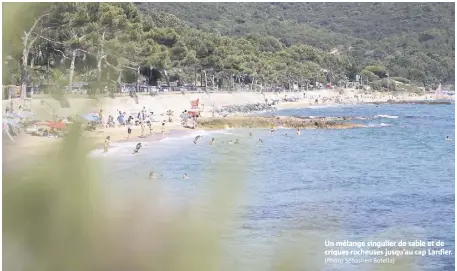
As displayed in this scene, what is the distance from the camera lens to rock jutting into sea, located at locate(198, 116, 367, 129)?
787 inches

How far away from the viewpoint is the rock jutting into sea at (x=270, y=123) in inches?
787

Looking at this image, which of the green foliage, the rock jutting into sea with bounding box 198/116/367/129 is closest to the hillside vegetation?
the green foliage

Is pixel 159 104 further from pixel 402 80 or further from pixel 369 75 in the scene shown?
pixel 402 80

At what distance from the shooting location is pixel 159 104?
20.8m

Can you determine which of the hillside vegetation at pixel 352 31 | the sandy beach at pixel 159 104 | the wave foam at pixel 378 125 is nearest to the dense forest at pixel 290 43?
the hillside vegetation at pixel 352 31

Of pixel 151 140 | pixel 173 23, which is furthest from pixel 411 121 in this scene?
pixel 151 140

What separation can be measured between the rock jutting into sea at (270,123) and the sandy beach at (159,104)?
98 centimetres

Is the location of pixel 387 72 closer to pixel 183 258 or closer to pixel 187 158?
pixel 187 158

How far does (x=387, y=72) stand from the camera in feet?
154

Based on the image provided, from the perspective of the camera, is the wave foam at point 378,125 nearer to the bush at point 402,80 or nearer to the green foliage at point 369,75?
the green foliage at point 369,75

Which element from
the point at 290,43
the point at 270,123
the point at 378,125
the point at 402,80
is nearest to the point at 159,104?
the point at 270,123

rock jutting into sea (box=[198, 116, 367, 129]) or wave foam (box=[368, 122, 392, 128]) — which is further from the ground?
rock jutting into sea (box=[198, 116, 367, 129])

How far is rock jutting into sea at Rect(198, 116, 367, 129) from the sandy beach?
0.98m

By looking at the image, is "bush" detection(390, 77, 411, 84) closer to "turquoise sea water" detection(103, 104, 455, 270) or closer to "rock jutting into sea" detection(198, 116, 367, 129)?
"rock jutting into sea" detection(198, 116, 367, 129)
